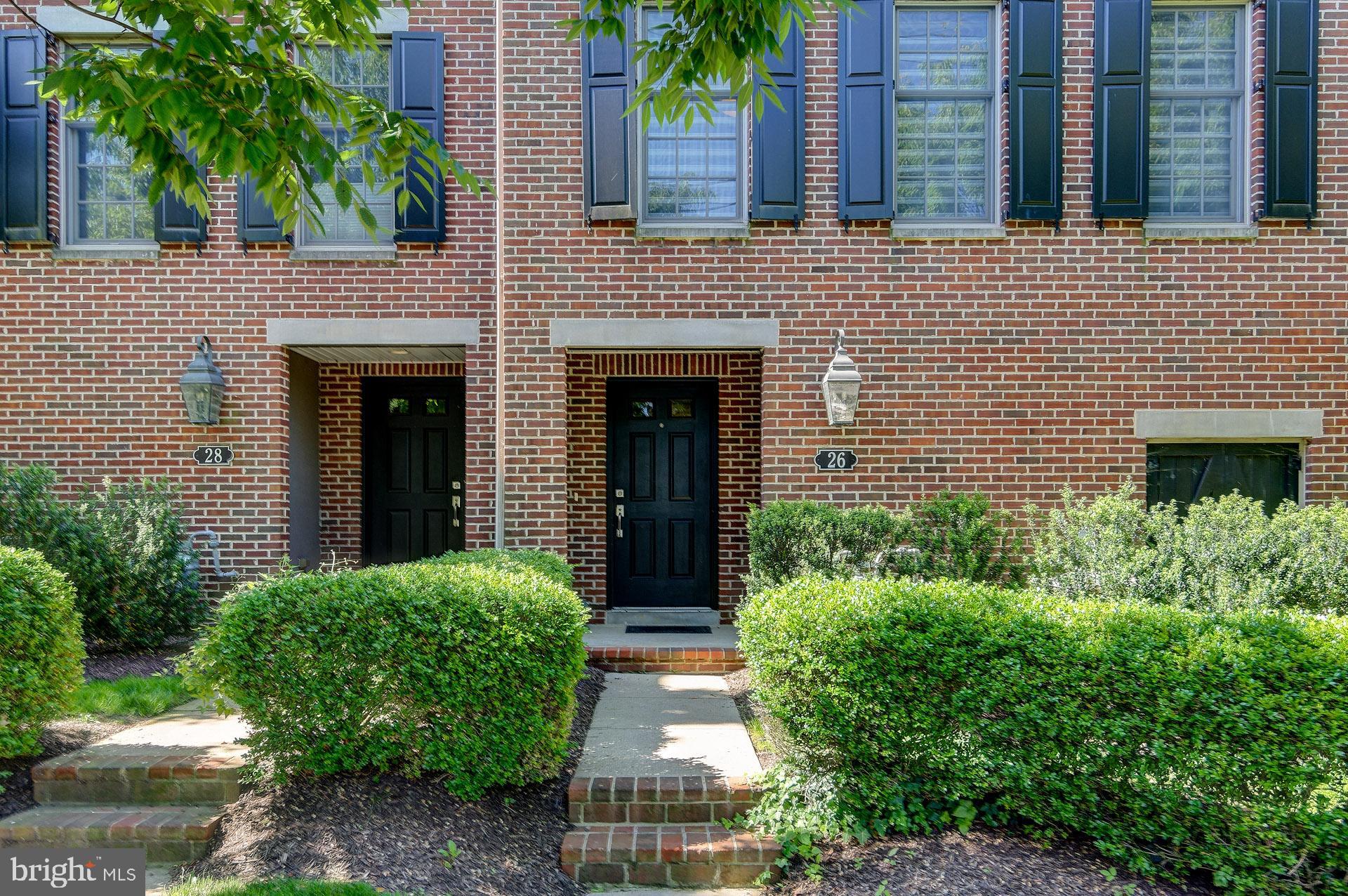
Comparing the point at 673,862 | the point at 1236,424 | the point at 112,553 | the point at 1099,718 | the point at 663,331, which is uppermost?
the point at 663,331

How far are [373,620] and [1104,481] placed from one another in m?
5.92

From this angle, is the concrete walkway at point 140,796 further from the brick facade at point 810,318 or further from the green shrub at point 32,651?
the brick facade at point 810,318

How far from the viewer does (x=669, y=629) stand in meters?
7.09

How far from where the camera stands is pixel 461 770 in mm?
3725

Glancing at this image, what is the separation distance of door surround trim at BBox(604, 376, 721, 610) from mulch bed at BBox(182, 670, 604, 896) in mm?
3807

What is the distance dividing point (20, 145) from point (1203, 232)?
10140mm

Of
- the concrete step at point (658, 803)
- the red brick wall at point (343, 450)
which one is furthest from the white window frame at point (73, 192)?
the concrete step at point (658, 803)

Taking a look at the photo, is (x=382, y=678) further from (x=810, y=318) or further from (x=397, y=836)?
(x=810, y=318)

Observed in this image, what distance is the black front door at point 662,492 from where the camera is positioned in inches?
308

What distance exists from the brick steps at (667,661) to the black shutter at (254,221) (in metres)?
4.50

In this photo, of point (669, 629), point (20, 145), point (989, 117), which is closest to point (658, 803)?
point (669, 629)

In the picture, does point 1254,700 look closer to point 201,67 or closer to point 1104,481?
point 1104,481

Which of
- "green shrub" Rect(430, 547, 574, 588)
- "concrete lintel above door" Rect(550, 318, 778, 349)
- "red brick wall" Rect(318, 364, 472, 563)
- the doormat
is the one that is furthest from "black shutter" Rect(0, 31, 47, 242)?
the doormat

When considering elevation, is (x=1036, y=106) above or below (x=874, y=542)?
above
